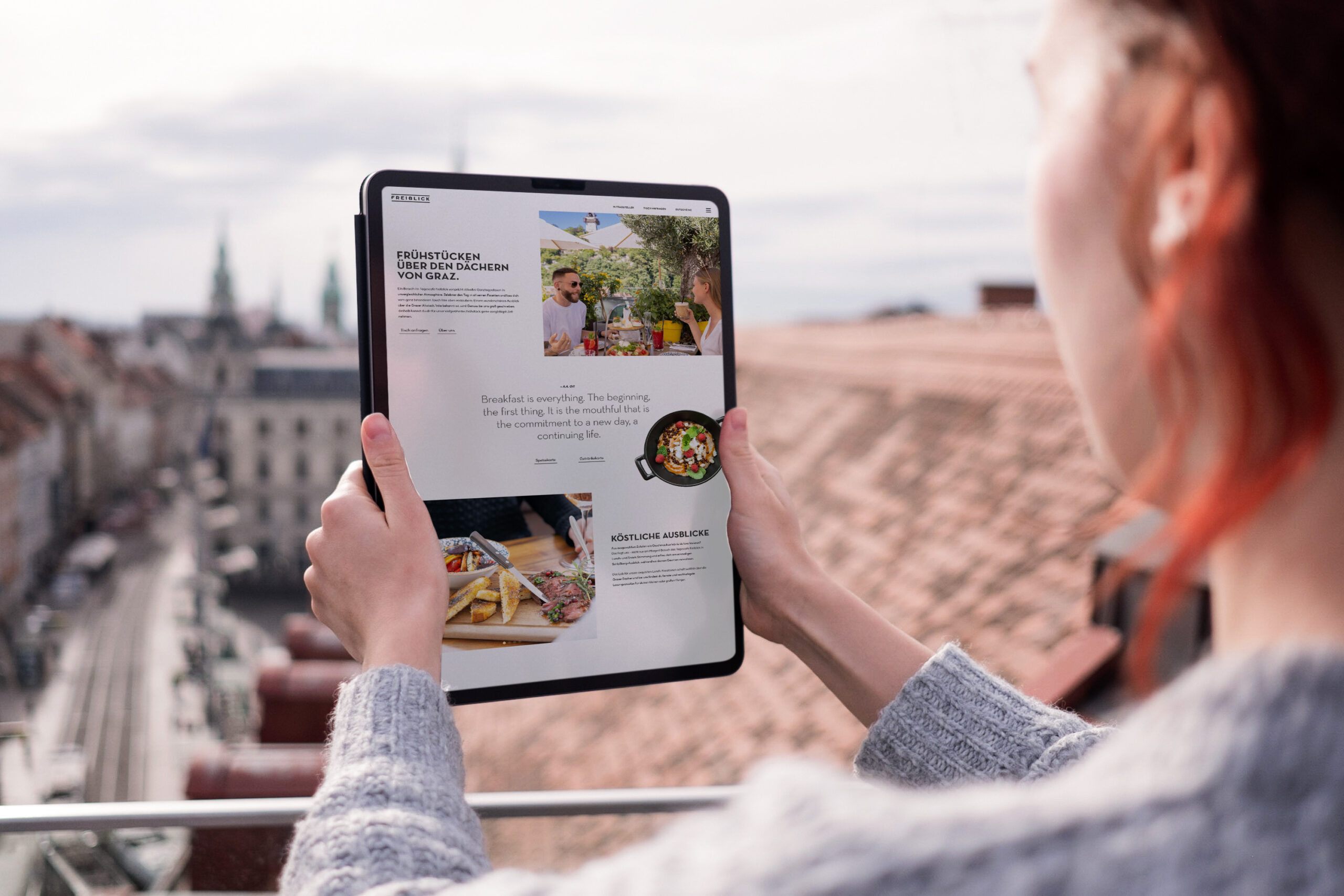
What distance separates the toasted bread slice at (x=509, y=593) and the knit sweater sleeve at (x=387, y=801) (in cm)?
21

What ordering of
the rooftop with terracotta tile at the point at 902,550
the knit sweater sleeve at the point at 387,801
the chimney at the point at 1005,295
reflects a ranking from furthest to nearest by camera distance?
the chimney at the point at 1005,295 < the rooftop with terracotta tile at the point at 902,550 < the knit sweater sleeve at the point at 387,801

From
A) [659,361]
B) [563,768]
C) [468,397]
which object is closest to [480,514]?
[468,397]

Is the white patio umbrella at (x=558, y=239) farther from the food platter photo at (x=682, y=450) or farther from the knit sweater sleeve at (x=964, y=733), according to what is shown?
the knit sweater sleeve at (x=964, y=733)

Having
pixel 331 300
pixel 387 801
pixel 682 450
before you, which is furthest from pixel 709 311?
pixel 331 300

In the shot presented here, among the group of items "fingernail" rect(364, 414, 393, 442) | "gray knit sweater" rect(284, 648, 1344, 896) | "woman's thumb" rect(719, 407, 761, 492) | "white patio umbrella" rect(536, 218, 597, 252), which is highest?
"white patio umbrella" rect(536, 218, 597, 252)

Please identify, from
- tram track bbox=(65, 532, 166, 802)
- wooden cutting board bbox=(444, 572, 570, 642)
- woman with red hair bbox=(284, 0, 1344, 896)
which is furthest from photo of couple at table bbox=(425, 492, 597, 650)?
tram track bbox=(65, 532, 166, 802)

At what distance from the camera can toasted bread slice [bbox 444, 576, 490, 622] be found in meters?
0.87

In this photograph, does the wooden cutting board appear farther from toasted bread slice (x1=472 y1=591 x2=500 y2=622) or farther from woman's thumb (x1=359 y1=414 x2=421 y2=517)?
woman's thumb (x1=359 y1=414 x2=421 y2=517)

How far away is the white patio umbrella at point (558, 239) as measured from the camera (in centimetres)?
92

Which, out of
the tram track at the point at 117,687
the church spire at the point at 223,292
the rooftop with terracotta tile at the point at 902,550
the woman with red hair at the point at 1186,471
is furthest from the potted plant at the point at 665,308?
the church spire at the point at 223,292

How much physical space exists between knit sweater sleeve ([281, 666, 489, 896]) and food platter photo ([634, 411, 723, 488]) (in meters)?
0.35

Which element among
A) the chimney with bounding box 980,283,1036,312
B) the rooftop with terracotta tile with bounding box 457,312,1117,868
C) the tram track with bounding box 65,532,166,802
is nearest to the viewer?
the rooftop with terracotta tile with bounding box 457,312,1117,868

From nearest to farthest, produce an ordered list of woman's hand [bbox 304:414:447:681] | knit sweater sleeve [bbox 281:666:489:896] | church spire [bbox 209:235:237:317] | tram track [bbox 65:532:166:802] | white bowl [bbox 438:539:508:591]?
knit sweater sleeve [bbox 281:666:489:896], woman's hand [bbox 304:414:447:681], white bowl [bbox 438:539:508:591], tram track [bbox 65:532:166:802], church spire [bbox 209:235:237:317]

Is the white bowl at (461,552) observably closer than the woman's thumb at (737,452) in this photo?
Yes
